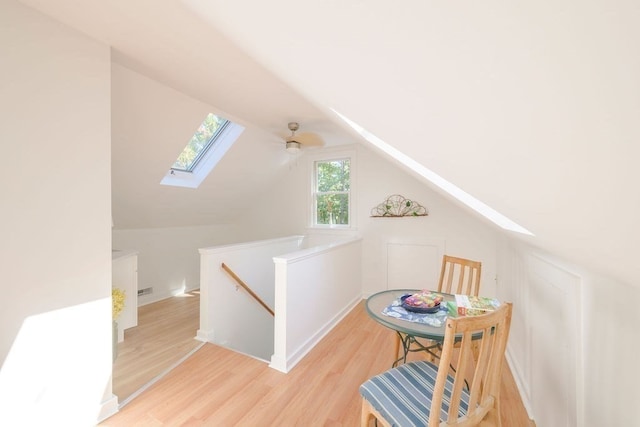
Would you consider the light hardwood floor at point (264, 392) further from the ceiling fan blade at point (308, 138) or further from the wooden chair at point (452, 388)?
the ceiling fan blade at point (308, 138)

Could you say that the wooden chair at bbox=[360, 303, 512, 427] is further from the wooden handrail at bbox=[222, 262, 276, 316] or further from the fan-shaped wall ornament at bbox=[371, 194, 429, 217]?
the fan-shaped wall ornament at bbox=[371, 194, 429, 217]

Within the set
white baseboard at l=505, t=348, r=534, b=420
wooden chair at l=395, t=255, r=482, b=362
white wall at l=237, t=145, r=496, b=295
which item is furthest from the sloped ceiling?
white wall at l=237, t=145, r=496, b=295

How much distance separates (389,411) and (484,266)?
2.83m

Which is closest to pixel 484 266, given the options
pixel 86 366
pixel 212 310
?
pixel 212 310

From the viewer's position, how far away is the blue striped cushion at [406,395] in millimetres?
1120

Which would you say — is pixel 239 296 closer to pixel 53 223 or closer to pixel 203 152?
pixel 53 223

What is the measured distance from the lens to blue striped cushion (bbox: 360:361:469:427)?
112 cm

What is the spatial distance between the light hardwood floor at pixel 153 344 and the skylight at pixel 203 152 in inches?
68.3

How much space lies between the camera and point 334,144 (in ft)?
13.8

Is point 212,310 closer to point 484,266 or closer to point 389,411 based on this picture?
point 389,411

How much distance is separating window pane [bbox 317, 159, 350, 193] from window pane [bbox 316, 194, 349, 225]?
0.14 m

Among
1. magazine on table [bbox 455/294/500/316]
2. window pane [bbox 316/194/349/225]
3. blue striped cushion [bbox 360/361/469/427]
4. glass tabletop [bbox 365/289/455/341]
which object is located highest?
window pane [bbox 316/194/349/225]

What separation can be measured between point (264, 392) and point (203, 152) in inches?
118

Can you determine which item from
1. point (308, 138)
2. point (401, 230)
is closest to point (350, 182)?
point (401, 230)
